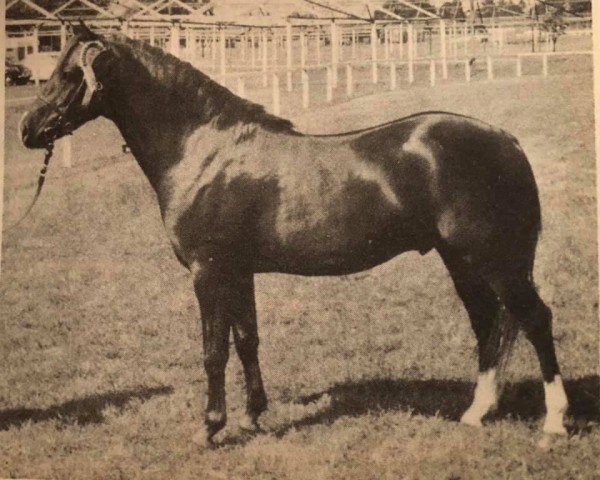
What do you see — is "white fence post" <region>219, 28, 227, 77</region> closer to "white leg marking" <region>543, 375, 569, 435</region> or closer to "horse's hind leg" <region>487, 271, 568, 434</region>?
"horse's hind leg" <region>487, 271, 568, 434</region>

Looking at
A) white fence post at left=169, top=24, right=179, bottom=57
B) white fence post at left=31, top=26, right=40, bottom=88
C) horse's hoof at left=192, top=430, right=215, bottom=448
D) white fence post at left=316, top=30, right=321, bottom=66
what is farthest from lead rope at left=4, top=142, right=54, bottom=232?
horse's hoof at left=192, top=430, right=215, bottom=448

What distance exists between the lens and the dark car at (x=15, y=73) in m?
2.92

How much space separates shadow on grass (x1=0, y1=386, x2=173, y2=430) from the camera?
8.72 feet

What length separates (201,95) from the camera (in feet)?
8.23

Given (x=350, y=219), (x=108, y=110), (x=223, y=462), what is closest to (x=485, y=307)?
(x=350, y=219)

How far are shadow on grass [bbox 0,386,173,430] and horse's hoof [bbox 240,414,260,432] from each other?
298mm

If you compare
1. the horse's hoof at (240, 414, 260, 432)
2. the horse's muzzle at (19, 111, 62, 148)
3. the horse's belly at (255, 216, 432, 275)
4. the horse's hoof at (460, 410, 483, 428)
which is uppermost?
the horse's muzzle at (19, 111, 62, 148)

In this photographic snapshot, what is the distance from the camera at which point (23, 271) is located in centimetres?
294

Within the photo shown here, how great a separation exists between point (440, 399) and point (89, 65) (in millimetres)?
1600

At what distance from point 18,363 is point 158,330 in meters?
0.57

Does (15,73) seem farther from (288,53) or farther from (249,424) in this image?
(249,424)

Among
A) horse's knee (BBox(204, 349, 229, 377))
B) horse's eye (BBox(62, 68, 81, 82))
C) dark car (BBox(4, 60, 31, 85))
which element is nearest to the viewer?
horse's knee (BBox(204, 349, 229, 377))

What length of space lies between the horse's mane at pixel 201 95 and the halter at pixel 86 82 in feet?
0.44

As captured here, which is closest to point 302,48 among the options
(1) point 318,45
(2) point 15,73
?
(1) point 318,45
